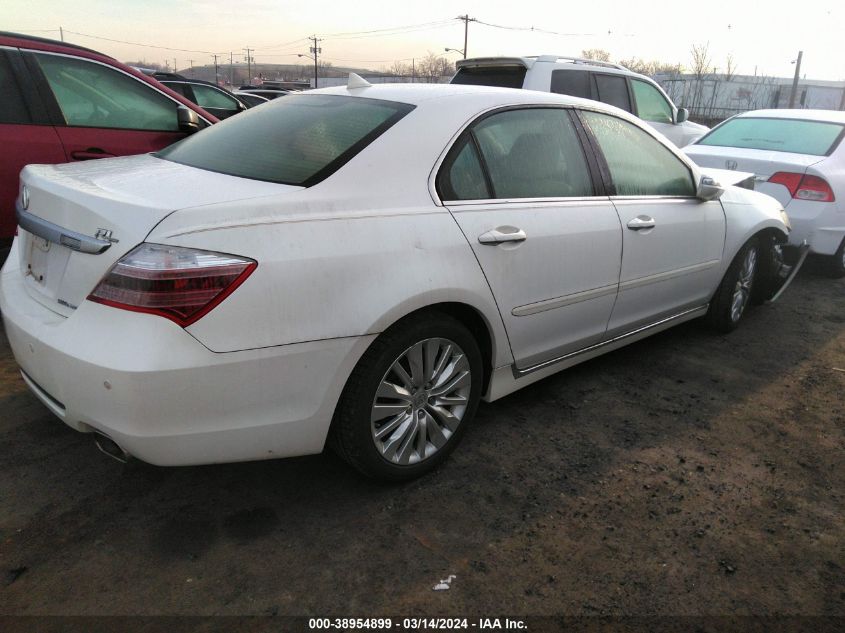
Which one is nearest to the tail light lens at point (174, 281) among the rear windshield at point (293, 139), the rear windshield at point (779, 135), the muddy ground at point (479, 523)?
the rear windshield at point (293, 139)

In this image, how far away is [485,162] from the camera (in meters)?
2.90

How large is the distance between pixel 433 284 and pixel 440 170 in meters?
0.51

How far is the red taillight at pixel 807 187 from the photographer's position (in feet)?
19.2

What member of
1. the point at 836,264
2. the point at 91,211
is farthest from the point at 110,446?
the point at 836,264

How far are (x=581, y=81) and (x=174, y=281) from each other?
707 centimetres

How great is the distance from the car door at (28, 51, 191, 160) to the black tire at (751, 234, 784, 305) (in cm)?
441

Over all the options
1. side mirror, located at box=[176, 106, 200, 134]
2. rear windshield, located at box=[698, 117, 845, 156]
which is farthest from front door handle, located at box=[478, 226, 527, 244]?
rear windshield, located at box=[698, 117, 845, 156]

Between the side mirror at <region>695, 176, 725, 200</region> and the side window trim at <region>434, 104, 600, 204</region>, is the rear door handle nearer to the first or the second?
the side window trim at <region>434, 104, 600, 204</region>

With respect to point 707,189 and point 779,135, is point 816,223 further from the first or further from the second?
point 707,189

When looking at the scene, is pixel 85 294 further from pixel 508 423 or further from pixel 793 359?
pixel 793 359

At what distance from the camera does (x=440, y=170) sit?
271cm

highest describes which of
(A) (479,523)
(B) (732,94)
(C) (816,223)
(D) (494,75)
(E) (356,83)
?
(B) (732,94)

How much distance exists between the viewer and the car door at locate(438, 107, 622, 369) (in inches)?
110

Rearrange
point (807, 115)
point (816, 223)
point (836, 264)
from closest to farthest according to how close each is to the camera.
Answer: point (816, 223) → point (836, 264) → point (807, 115)
